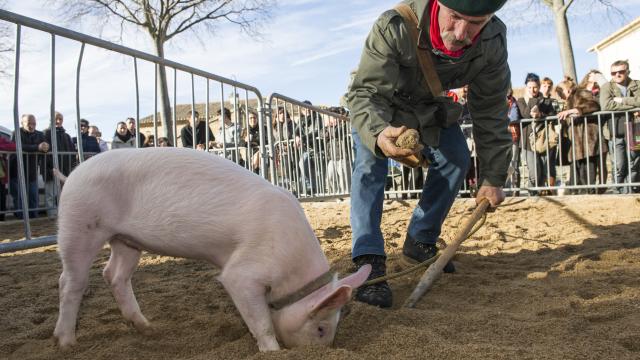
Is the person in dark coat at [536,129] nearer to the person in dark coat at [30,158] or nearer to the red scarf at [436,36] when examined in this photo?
the red scarf at [436,36]

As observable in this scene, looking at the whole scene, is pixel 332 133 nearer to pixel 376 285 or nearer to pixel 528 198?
pixel 528 198

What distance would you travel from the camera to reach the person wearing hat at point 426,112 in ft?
9.16

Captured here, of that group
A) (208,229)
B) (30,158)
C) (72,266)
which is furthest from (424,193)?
(30,158)

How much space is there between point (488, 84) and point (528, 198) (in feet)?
13.0

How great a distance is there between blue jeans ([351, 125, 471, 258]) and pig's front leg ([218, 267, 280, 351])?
39.0 inches

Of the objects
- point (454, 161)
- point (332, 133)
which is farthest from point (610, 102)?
point (454, 161)

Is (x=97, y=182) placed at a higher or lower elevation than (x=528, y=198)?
higher

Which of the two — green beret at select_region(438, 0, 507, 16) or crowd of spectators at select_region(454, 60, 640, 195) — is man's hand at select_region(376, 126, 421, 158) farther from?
crowd of spectators at select_region(454, 60, 640, 195)

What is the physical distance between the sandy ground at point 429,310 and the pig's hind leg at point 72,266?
4.2 inches

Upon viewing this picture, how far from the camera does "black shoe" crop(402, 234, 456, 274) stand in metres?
3.86

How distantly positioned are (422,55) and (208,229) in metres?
1.47

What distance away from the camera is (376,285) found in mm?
3049

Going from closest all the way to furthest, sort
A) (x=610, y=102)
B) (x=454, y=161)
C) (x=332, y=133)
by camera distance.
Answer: (x=454, y=161) → (x=610, y=102) → (x=332, y=133)

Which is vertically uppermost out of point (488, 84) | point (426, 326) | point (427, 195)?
point (488, 84)
